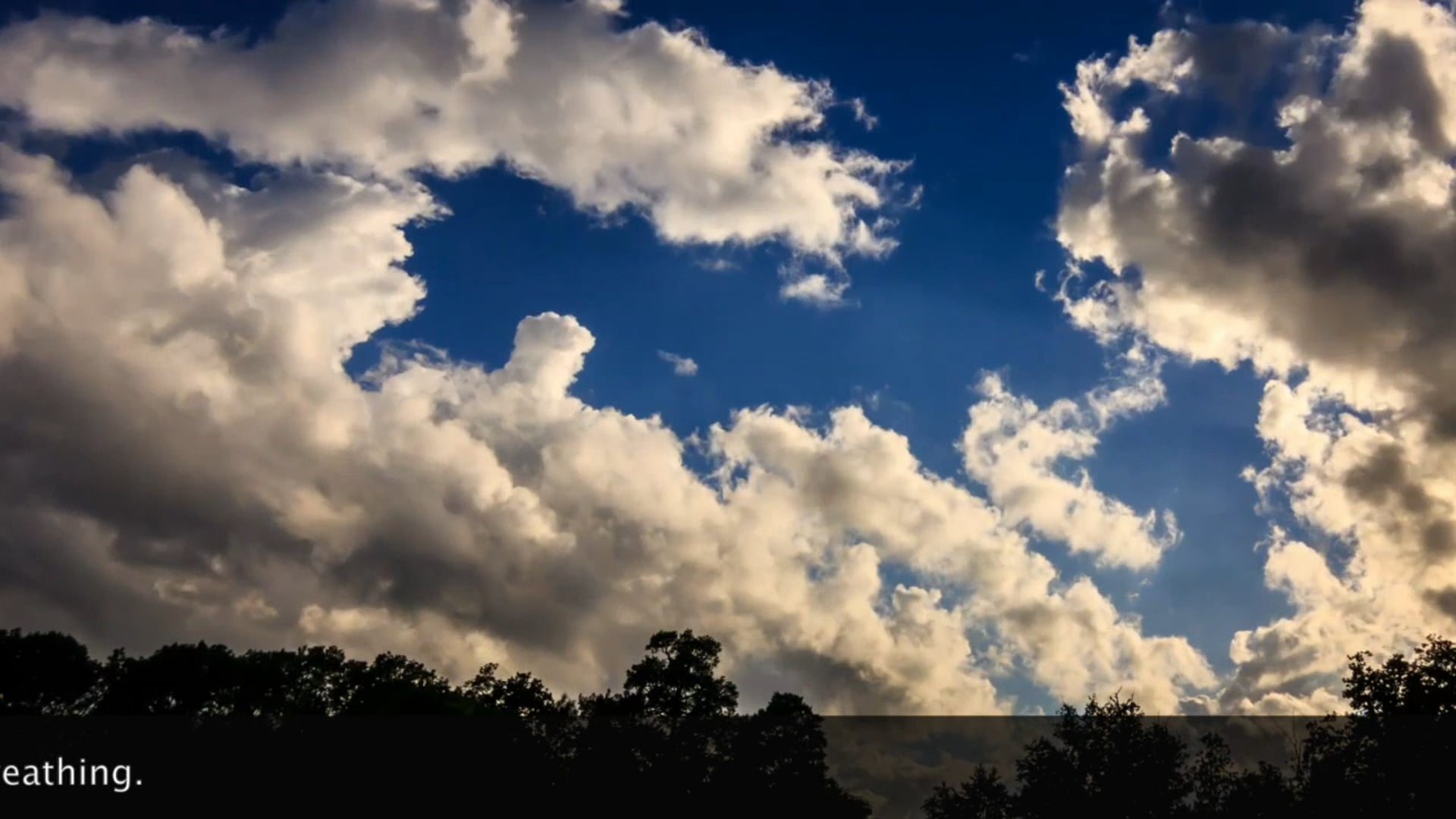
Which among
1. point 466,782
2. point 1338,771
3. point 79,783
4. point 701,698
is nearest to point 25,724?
point 79,783

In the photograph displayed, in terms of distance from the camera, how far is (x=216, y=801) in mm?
69812

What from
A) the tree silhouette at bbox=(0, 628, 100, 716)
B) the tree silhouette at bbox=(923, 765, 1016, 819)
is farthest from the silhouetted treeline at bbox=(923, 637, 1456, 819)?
the tree silhouette at bbox=(0, 628, 100, 716)

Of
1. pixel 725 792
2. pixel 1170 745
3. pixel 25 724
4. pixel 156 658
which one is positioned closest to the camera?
pixel 1170 745

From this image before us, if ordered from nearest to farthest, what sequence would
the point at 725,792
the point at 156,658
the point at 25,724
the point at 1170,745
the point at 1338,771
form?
the point at 1338,771, the point at 1170,745, the point at 725,792, the point at 25,724, the point at 156,658

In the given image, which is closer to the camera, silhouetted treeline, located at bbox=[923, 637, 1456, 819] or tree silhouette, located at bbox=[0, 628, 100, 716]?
silhouetted treeline, located at bbox=[923, 637, 1456, 819]

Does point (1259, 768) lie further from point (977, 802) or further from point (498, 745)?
point (498, 745)

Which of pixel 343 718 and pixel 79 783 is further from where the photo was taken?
pixel 343 718

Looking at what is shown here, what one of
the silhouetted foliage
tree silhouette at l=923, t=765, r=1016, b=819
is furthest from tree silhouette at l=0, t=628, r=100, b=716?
tree silhouette at l=923, t=765, r=1016, b=819

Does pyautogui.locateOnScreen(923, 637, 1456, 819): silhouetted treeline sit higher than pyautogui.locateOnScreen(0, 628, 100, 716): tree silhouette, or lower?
lower

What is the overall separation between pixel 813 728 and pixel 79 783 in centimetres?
5049

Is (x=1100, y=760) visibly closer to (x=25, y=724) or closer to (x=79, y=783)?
(x=79, y=783)

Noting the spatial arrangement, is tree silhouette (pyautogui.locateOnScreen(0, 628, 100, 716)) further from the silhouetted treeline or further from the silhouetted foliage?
the silhouetted treeline

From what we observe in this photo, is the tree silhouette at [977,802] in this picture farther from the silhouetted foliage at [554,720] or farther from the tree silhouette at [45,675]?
the tree silhouette at [45,675]

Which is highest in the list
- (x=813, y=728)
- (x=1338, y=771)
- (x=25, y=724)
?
(x=25, y=724)
